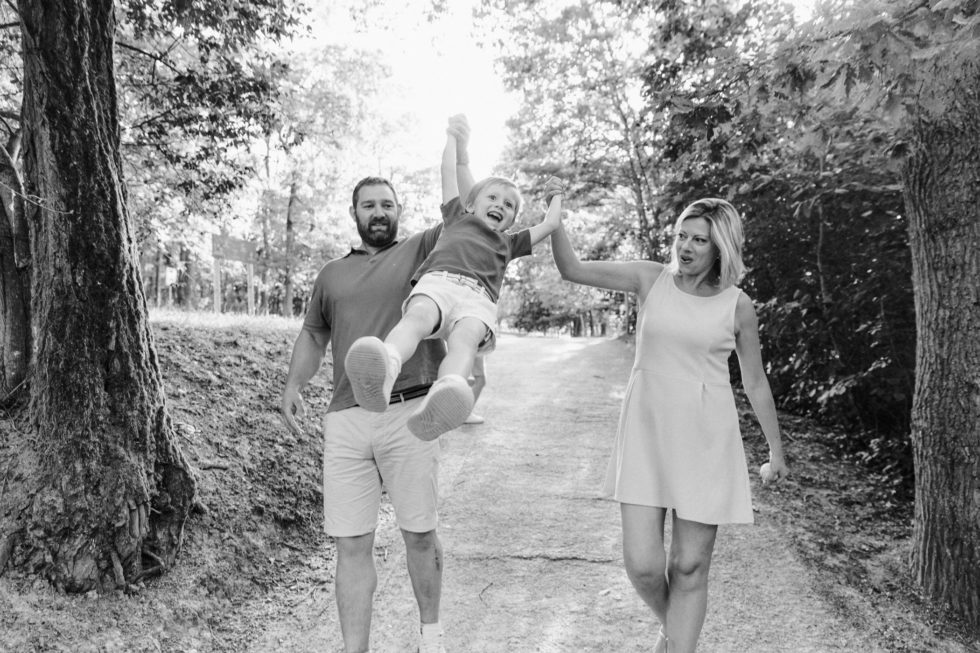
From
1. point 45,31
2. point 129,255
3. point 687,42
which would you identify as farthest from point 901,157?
point 45,31

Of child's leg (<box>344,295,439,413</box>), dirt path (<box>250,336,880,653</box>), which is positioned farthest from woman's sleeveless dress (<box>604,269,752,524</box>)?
dirt path (<box>250,336,880,653</box>)

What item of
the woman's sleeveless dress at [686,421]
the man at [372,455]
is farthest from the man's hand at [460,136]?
the woman's sleeveless dress at [686,421]

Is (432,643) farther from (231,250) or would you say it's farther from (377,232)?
(231,250)

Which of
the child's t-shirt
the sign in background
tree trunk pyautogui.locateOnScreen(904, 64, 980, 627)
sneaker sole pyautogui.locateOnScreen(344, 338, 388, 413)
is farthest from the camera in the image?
the sign in background

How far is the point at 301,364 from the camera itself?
3.49 m

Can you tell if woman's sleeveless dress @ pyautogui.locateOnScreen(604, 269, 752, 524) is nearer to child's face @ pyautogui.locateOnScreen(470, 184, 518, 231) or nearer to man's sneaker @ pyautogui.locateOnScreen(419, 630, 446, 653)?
child's face @ pyautogui.locateOnScreen(470, 184, 518, 231)

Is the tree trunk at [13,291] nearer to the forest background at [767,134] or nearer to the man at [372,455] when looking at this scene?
the forest background at [767,134]

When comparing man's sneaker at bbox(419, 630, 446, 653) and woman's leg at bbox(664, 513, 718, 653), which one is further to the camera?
man's sneaker at bbox(419, 630, 446, 653)

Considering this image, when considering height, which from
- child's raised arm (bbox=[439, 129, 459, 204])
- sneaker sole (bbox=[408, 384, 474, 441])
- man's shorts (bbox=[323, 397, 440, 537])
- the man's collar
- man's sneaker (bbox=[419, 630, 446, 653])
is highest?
child's raised arm (bbox=[439, 129, 459, 204])

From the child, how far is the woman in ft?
2.30

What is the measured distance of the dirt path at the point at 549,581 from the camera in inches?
149

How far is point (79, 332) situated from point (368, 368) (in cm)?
217

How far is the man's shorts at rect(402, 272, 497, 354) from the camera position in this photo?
9.86 ft

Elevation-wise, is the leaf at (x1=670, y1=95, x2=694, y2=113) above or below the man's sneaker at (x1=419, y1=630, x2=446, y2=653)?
above
